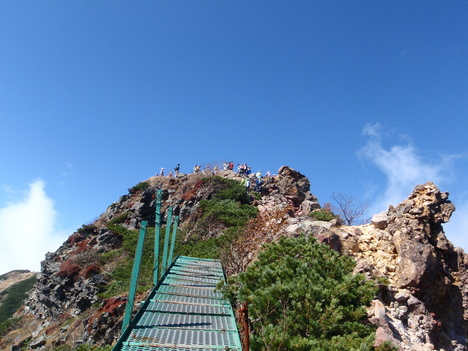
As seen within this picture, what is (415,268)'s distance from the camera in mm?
8703

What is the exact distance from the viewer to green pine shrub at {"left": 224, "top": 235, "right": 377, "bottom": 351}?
4254 mm

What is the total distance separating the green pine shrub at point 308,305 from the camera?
4.25m

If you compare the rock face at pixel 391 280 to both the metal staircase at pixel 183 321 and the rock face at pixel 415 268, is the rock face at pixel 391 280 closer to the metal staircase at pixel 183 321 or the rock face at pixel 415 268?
the rock face at pixel 415 268

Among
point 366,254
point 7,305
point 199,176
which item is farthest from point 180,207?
point 7,305

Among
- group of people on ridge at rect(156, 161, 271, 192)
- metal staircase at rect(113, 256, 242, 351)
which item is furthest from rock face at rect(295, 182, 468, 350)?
group of people on ridge at rect(156, 161, 271, 192)

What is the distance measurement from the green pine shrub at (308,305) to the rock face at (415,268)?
1.05m

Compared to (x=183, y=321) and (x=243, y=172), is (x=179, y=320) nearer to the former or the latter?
(x=183, y=321)

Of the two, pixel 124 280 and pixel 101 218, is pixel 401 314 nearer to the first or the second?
pixel 124 280

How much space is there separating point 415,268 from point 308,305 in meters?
5.41

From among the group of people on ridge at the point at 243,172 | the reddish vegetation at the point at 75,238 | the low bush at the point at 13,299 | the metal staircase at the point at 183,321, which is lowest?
the low bush at the point at 13,299

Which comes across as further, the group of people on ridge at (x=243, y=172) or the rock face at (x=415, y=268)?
the group of people on ridge at (x=243, y=172)

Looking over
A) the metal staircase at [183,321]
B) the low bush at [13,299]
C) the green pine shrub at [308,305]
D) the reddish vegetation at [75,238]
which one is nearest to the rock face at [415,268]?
the green pine shrub at [308,305]

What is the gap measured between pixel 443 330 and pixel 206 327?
298 inches

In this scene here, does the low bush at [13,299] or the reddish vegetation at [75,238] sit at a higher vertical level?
the reddish vegetation at [75,238]
